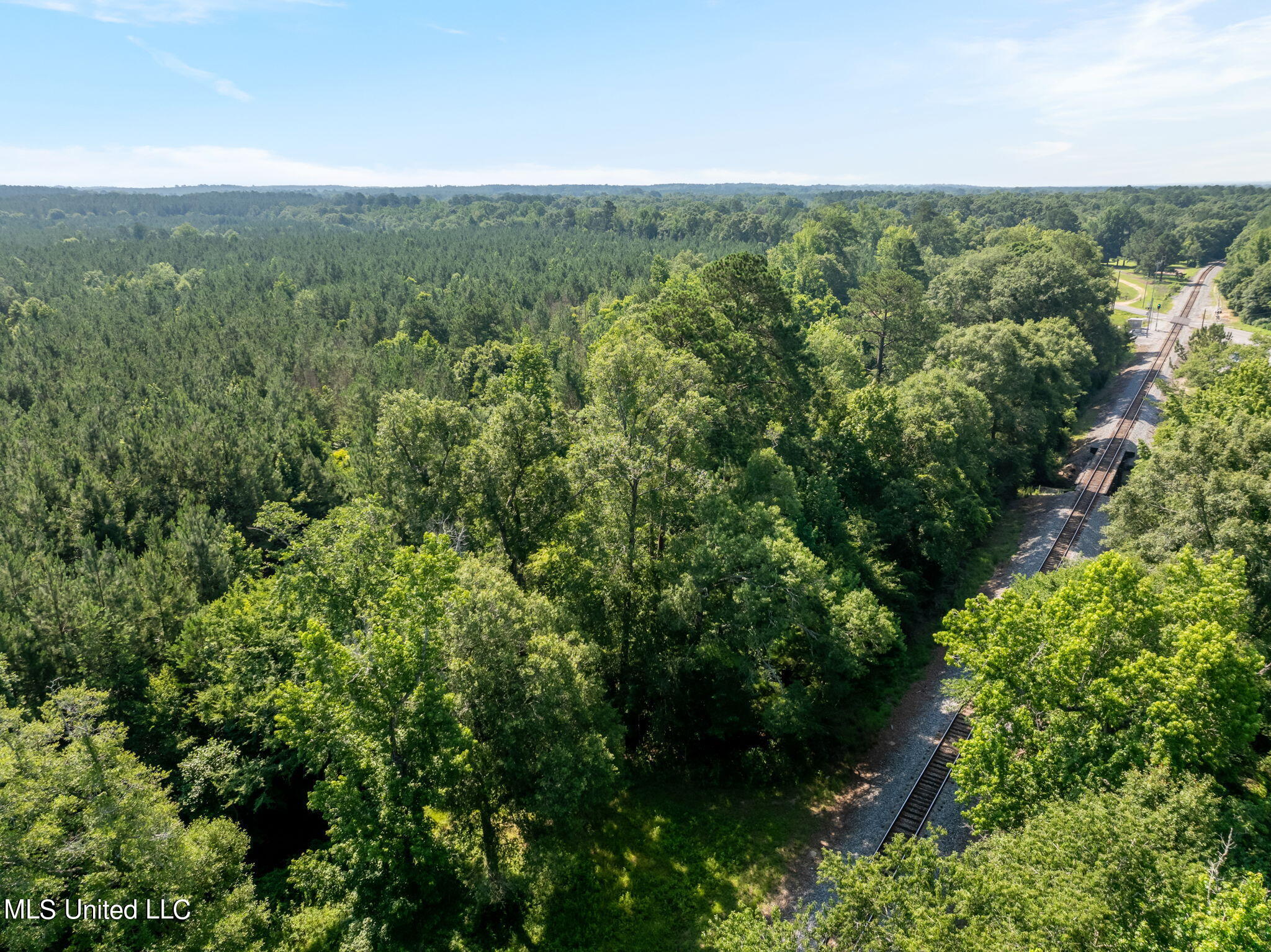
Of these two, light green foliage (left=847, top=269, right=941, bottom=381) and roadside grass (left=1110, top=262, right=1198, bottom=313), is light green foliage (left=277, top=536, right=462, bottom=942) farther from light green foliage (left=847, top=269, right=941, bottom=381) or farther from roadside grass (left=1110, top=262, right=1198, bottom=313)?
roadside grass (left=1110, top=262, right=1198, bottom=313)

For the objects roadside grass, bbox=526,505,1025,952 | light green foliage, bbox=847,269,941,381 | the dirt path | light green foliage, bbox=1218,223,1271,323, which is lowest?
roadside grass, bbox=526,505,1025,952

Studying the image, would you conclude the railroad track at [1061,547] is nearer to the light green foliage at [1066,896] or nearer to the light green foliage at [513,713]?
the light green foliage at [1066,896]

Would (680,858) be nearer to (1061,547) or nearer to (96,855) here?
(96,855)

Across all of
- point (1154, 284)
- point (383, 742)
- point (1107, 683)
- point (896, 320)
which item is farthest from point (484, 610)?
point (1154, 284)

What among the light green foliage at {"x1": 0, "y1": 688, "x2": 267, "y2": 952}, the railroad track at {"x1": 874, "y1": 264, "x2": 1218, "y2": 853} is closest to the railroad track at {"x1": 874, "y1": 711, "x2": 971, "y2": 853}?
the railroad track at {"x1": 874, "y1": 264, "x2": 1218, "y2": 853}

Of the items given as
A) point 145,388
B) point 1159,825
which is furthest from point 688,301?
point 145,388

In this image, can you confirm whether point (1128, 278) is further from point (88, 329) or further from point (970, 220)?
point (88, 329)

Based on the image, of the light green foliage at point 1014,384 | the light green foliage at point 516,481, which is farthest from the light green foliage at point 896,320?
the light green foliage at point 516,481
